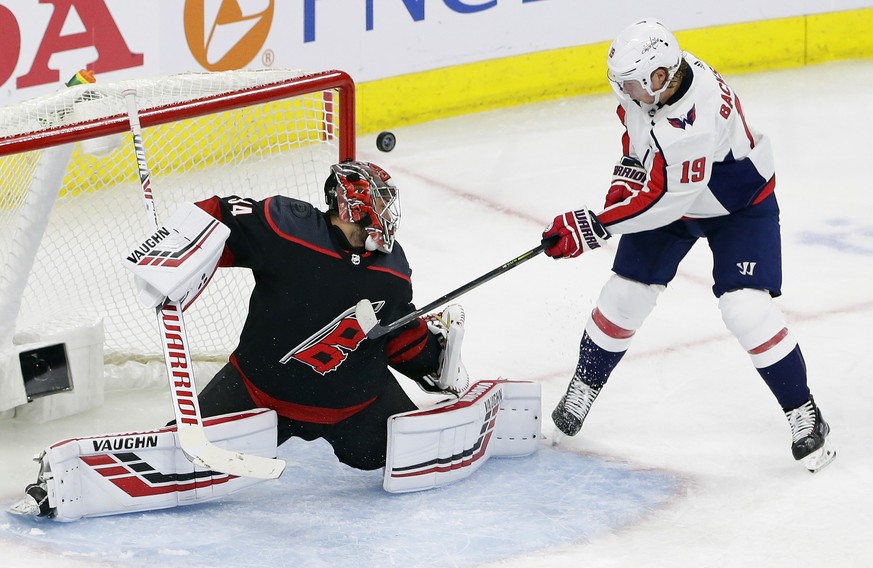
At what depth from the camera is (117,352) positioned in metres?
3.95

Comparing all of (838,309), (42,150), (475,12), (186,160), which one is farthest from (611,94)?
(42,150)

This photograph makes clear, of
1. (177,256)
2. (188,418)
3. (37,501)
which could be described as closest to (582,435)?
(188,418)

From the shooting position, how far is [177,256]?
120 inches

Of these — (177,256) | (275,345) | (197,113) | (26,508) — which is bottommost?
(26,508)

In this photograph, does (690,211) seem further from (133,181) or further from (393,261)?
(133,181)

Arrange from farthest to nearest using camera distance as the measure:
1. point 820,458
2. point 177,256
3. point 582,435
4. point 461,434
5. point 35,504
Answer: point 582,435
point 820,458
point 461,434
point 35,504
point 177,256

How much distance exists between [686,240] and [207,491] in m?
1.23

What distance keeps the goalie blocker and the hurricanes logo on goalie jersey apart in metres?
0.15

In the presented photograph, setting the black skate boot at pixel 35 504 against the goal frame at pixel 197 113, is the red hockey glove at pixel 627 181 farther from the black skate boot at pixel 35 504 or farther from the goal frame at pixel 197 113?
the black skate boot at pixel 35 504

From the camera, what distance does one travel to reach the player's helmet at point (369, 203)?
3150mm

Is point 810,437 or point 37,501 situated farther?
point 810,437

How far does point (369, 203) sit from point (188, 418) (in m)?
0.58

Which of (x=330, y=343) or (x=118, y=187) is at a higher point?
(x=118, y=187)

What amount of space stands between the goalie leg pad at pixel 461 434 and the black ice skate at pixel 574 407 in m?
0.09
